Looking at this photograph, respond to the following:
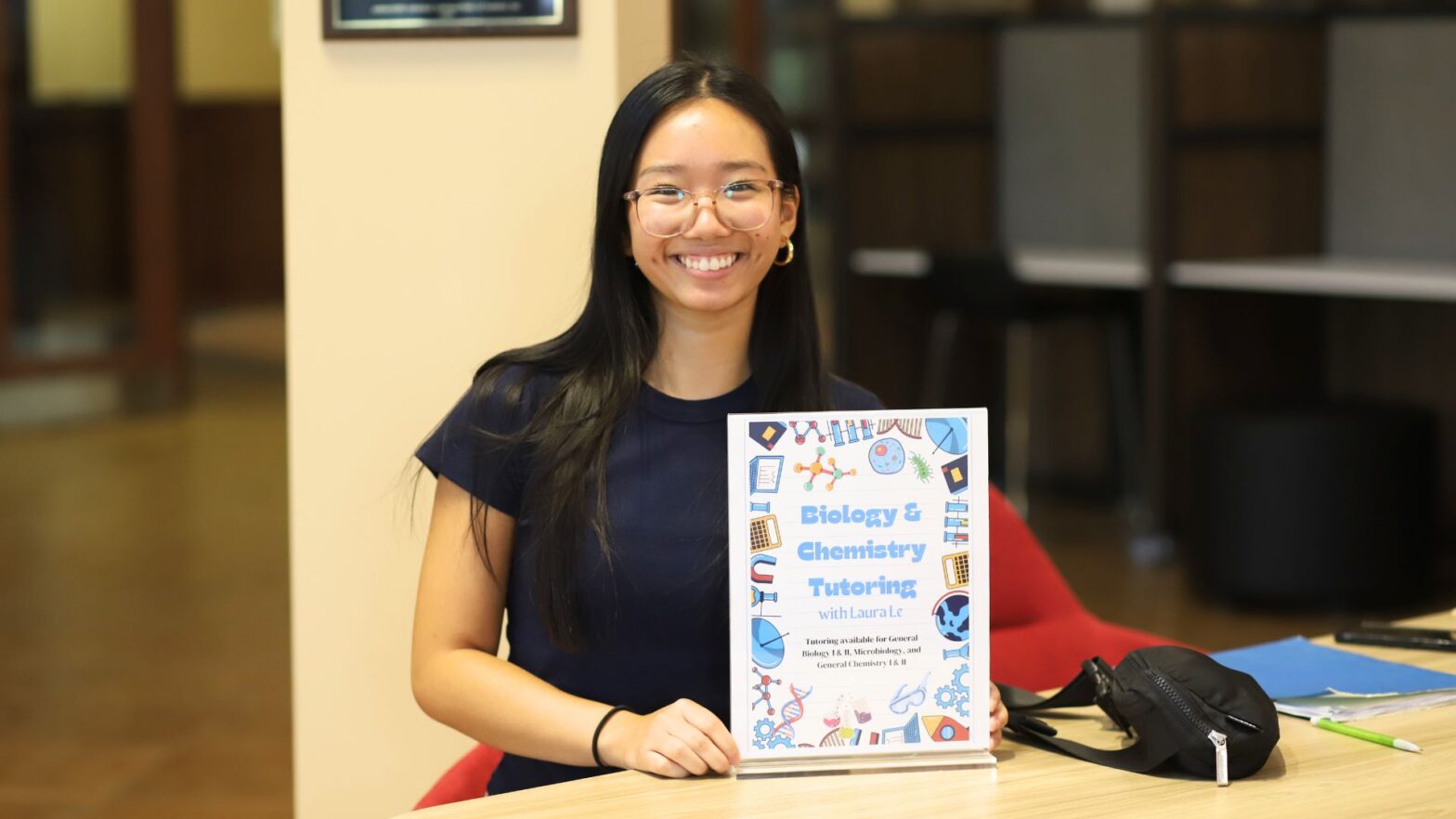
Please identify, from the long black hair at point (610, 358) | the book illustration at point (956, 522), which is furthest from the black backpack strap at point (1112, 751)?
the long black hair at point (610, 358)

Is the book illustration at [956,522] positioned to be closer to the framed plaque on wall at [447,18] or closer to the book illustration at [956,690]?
the book illustration at [956,690]

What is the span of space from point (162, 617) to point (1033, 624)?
11.8 feet

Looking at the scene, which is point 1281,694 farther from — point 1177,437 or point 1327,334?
point 1327,334

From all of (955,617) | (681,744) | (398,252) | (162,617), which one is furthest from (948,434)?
(162,617)

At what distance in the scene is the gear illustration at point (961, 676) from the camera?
1.72 m

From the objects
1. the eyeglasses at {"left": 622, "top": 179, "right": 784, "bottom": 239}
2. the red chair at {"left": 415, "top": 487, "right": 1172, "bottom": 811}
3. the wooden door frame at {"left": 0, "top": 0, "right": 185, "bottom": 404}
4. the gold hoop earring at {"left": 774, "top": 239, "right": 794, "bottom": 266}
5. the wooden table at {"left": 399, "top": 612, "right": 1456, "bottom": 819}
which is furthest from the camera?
the wooden door frame at {"left": 0, "top": 0, "right": 185, "bottom": 404}

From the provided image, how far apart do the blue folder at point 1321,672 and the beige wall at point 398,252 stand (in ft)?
3.59

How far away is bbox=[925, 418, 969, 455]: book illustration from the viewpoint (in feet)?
5.64

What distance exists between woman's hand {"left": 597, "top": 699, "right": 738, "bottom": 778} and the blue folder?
61 cm

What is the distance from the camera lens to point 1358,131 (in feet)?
20.6

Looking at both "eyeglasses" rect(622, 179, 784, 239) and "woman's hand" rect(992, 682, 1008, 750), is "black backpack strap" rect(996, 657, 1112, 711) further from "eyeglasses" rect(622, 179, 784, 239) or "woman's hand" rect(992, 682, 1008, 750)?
"eyeglasses" rect(622, 179, 784, 239)

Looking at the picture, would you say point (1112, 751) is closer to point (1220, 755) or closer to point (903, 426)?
point (1220, 755)

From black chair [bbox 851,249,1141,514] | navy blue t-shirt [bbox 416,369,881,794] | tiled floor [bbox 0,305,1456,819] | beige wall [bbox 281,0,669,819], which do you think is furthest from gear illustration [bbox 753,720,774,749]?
black chair [bbox 851,249,1141,514]

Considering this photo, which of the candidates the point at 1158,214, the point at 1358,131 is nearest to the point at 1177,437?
the point at 1158,214
